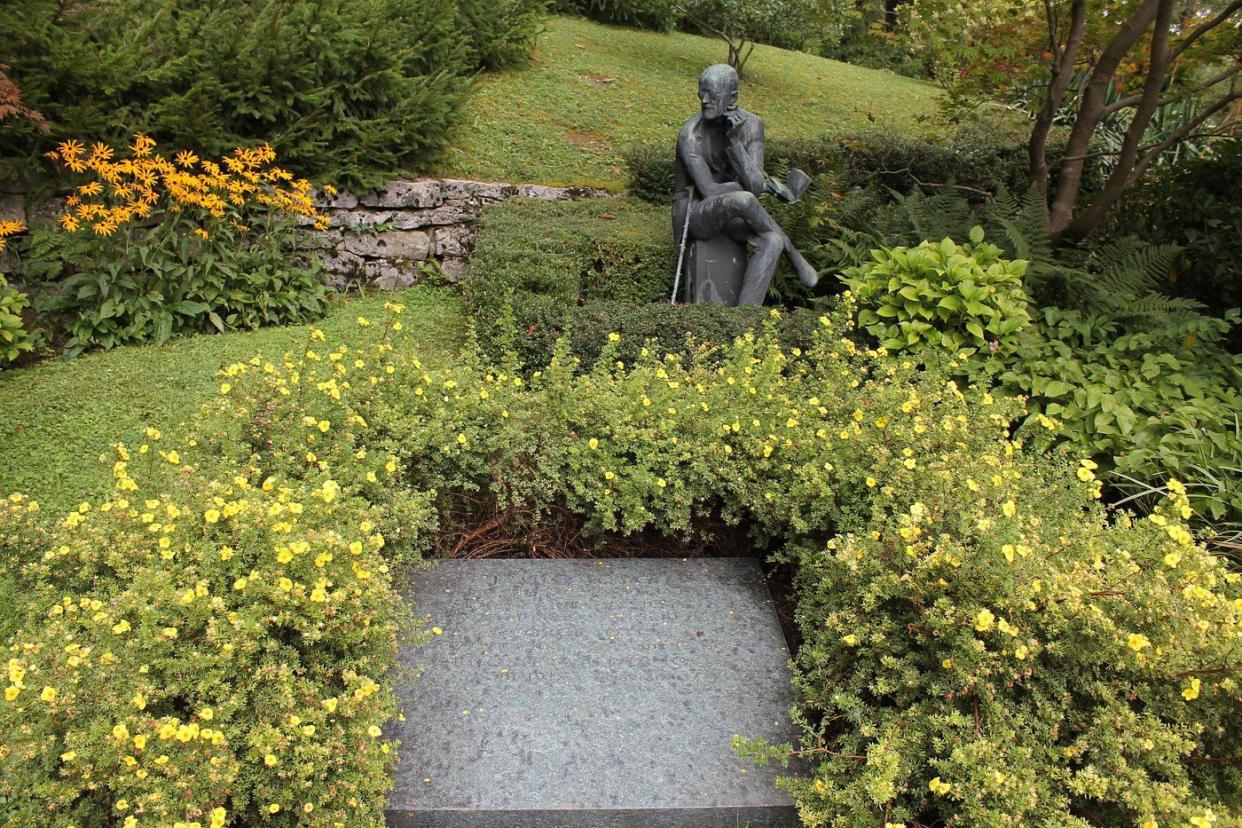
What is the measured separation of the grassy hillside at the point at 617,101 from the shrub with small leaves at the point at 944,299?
11.6 feet

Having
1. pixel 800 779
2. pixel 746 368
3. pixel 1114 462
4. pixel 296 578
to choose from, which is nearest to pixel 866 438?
pixel 746 368

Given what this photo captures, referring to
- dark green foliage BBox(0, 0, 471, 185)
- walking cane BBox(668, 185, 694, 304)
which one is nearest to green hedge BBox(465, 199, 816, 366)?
walking cane BBox(668, 185, 694, 304)

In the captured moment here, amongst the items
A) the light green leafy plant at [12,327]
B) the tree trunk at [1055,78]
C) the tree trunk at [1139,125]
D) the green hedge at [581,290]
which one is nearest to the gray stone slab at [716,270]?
the green hedge at [581,290]

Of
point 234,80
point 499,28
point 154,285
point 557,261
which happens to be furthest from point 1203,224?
point 154,285

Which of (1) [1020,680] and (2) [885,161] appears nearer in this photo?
(1) [1020,680]

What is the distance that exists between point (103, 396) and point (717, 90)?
3.98 metres

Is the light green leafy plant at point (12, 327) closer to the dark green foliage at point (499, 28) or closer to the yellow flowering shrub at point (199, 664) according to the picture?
the yellow flowering shrub at point (199, 664)

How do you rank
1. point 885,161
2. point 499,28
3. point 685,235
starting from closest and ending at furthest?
point 685,235, point 885,161, point 499,28

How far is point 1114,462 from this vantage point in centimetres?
429

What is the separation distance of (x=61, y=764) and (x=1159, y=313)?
17.9 feet

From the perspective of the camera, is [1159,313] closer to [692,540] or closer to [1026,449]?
[1026,449]

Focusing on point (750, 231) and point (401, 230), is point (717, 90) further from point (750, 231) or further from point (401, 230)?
point (401, 230)

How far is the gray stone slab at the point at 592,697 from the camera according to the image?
243cm

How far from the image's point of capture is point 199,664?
219cm
